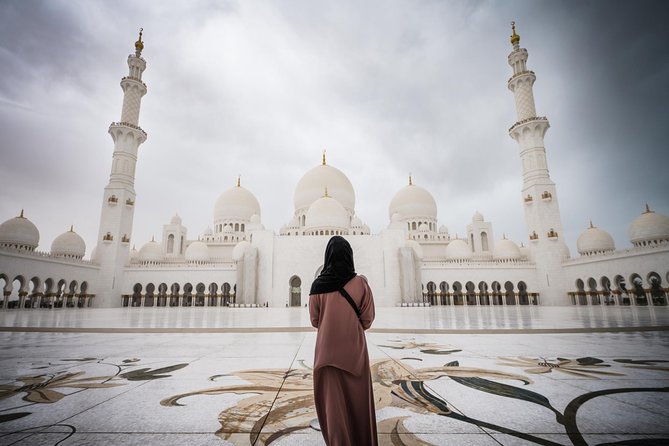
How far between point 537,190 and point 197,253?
28245 millimetres

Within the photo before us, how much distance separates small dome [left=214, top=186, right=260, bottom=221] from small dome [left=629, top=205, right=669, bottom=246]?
31.1 meters

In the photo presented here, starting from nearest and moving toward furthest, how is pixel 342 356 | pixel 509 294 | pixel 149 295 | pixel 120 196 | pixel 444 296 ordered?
pixel 342 356 → pixel 120 196 → pixel 509 294 → pixel 149 295 → pixel 444 296

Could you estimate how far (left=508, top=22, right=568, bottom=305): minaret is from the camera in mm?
23844

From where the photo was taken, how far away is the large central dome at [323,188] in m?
30.5

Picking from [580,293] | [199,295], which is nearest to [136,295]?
[199,295]

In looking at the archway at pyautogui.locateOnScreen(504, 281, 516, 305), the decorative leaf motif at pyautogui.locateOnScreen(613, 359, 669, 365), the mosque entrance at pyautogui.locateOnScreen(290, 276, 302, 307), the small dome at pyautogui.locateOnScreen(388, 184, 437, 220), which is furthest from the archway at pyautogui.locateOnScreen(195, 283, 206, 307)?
the decorative leaf motif at pyautogui.locateOnScreen(613, 359, 669, 365)

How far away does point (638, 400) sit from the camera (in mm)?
2131

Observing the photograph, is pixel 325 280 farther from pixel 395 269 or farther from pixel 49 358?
pixel 395 269

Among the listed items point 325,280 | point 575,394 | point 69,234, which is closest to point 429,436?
point 325,280

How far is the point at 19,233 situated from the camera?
72.3 feet

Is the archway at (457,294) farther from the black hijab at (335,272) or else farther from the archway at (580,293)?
the black hijab at (335,272)

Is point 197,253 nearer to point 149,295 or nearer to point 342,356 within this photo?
point 149,295

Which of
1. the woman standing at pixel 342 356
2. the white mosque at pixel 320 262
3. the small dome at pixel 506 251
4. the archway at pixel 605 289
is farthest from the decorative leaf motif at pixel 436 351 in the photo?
the small dome at pixel 506 251

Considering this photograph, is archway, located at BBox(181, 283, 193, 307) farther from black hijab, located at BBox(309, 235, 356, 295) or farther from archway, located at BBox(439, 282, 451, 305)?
black hijab, located at BBox(309, 235, 356, 295)
